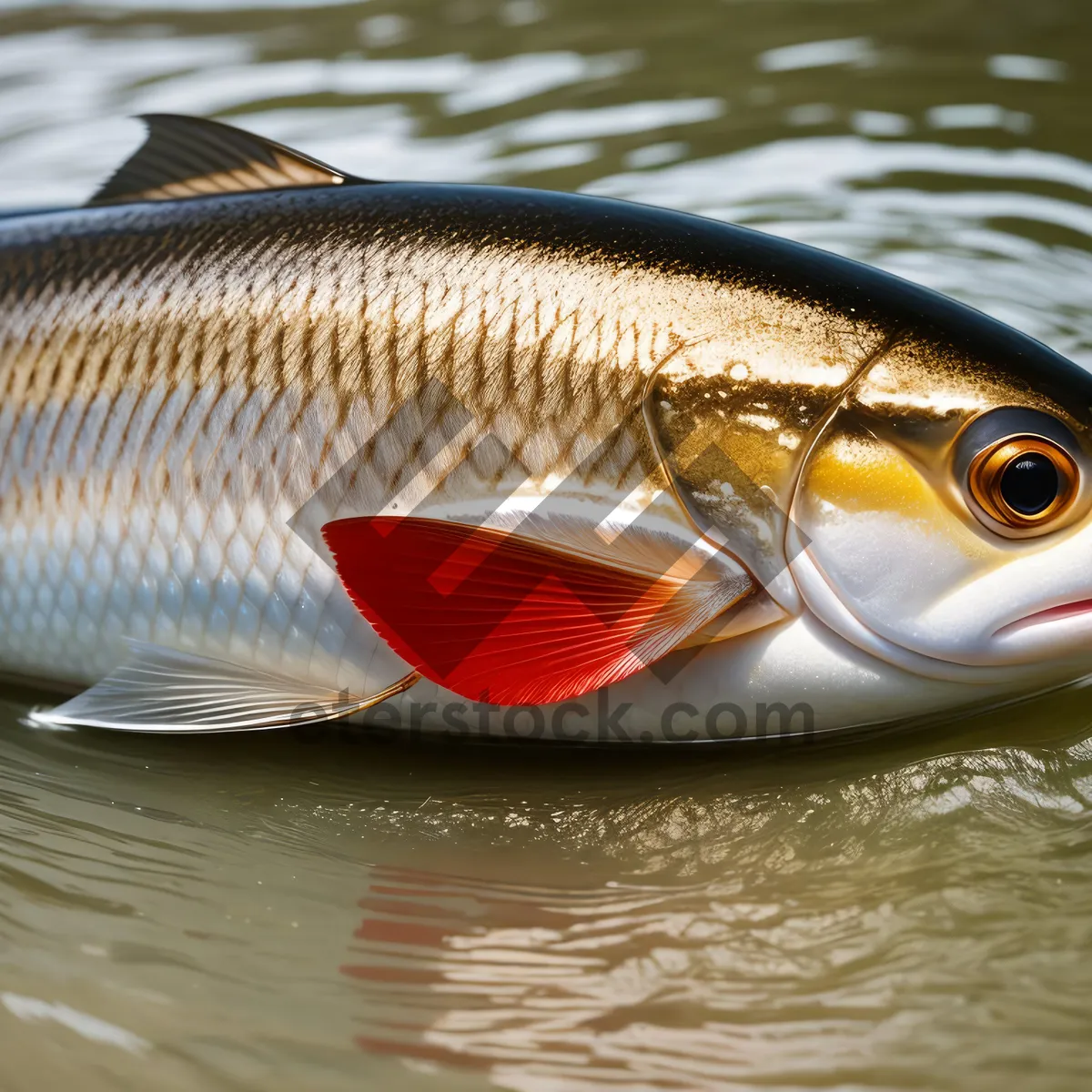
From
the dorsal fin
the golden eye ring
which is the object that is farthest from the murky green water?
the dorsal fin

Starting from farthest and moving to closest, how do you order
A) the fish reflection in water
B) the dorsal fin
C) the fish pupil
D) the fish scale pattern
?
the dorsal fin, the fish scale pattern, the fish pupil, the fish reflection in water

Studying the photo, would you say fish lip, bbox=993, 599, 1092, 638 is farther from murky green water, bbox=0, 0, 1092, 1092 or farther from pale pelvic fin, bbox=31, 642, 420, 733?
pale pelvic fin, bbox=31, 642, 420, 733

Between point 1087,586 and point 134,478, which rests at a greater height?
point 134,478

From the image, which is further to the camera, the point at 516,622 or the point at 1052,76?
the point at 1052,76

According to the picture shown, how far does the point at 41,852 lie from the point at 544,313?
3.34ft

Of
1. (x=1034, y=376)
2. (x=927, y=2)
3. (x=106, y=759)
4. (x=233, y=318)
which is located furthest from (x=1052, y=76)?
(x=106, y=759)

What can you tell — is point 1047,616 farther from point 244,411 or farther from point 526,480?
point 244,411

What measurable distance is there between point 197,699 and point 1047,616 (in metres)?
1.23

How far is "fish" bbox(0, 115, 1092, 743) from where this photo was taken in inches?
73.1

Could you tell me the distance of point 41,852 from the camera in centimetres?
190

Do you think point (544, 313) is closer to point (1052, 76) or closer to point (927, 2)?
point (1052, 76)

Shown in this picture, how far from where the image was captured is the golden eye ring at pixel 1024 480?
1816mm

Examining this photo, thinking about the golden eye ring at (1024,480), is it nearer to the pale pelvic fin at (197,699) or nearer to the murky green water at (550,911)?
the murky green water at (550,911)

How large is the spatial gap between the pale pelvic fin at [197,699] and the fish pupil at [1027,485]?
2.80 ft
